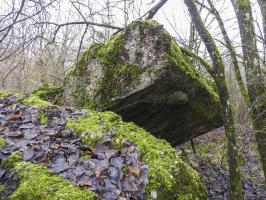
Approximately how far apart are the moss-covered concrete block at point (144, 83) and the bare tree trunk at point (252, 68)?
84 cm

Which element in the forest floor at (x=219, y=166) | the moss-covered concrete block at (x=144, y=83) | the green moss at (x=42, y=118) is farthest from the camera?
the forest floor at (x=219, y=166)

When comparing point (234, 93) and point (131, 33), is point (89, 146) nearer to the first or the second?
point (131, 33)

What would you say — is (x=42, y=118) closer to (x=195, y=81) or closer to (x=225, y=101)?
(x=195, y=81)

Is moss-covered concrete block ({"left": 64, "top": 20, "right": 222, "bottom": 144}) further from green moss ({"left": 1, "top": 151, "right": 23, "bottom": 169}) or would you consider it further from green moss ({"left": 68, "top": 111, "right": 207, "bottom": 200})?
green moss ({"left": 1, "top": 151, "right": 23, "bottom": 169})

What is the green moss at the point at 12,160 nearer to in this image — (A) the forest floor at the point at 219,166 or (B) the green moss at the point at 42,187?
(B) the green moss at the point at 42,187

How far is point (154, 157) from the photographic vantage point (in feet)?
10.3

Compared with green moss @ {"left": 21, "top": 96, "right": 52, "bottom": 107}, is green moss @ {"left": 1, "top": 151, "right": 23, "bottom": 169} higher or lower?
lower

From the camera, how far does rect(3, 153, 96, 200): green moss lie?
257cm

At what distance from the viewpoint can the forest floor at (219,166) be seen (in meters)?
5.97

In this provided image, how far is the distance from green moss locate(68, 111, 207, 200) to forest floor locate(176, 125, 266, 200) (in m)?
2.40

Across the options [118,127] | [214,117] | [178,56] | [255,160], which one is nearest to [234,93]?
[255,160]

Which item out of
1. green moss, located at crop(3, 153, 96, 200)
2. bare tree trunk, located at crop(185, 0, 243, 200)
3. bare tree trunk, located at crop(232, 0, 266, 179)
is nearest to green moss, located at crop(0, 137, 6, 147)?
green moss, located at crop(3, 153, 96, 200)

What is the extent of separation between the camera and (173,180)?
2979mm

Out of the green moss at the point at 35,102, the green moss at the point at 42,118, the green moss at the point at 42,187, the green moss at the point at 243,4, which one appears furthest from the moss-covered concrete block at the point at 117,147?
the green moss at the point at 243,4
